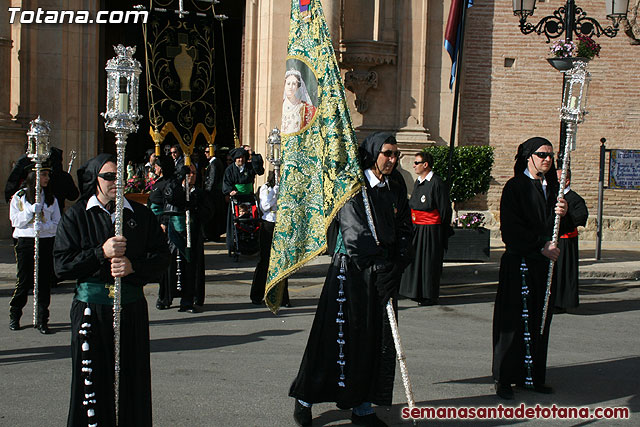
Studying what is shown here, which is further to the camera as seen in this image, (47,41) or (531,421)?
(47,41)

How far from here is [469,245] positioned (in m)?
14.6

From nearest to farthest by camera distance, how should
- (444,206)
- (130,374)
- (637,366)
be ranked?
(130,374) → (637,366) → (444,206)

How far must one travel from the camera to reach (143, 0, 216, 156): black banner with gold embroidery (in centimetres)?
1680

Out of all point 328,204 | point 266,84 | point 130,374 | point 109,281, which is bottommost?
point 130,374

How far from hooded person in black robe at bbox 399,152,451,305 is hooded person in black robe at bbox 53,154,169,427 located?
6714 mm

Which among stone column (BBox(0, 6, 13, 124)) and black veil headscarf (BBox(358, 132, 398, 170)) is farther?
stone column (BBox(0, 6, 13, 124))

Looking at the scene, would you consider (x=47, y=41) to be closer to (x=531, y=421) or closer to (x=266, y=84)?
(x=266, y=84)

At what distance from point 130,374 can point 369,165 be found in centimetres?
232

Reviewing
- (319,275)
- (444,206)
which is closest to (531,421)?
(444,206)

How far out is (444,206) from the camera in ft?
38.9

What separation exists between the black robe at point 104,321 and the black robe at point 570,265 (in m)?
6.73

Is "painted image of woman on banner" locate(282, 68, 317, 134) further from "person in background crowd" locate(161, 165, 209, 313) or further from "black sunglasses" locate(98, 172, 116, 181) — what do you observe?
"person in background crowd" locate(161, 165, 209, 313)

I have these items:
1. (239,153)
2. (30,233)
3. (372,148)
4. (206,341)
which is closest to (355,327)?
(372,148)

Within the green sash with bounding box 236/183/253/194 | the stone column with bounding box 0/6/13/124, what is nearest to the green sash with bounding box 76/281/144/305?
the green sash with bounding box 236/183/253/194
